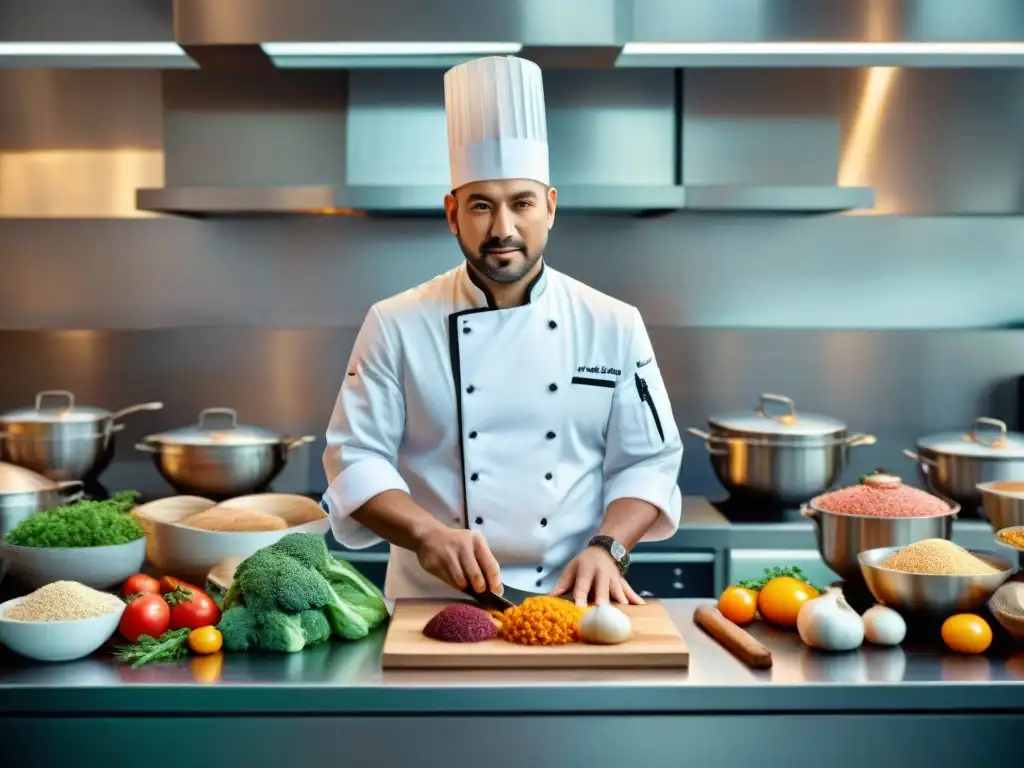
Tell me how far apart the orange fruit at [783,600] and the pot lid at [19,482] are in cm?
191

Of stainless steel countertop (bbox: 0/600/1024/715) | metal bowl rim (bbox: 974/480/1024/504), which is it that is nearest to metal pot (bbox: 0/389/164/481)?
stainless steel countertop (bbox: 0/600/1024/715)

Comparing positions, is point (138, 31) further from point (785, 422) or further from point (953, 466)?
point (953, 466)

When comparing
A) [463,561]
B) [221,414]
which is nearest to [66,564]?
[463,561]

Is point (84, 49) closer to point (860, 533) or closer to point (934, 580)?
point (860, 533)

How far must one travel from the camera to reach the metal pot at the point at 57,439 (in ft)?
12.2

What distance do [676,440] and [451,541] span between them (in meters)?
0.60

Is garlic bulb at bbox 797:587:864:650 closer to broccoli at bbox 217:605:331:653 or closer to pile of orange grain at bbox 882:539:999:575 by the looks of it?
pile of orange grain at bbox 882:539:999:575

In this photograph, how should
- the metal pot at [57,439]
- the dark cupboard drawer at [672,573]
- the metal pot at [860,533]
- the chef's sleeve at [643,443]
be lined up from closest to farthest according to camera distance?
the metal pot at [860,533] < the chef's sleeve at [643,443] < the dark cupboard drawer at [672,573] < the metal pot at [57,439]

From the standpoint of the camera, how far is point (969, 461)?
348 centimetres

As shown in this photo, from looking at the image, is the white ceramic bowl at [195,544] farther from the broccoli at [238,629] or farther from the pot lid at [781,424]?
the pot lid at [781,424]

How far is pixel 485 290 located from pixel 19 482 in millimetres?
1407

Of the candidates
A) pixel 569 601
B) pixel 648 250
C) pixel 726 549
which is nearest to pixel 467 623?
pixel 569 601

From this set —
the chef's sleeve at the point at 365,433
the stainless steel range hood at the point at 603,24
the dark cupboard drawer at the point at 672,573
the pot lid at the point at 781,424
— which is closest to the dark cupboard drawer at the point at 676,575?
the dark cupboard drawer at the point at 672,573

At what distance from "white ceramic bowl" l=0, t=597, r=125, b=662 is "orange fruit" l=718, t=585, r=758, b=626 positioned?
3.32ft
